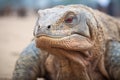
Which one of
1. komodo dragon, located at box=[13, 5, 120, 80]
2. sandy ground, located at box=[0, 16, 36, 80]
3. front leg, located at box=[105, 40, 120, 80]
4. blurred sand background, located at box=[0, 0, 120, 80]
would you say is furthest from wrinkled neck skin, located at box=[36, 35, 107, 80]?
sandy ground, located at box=[0, 16, 36, 80]

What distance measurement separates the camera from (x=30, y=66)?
23.2 feet

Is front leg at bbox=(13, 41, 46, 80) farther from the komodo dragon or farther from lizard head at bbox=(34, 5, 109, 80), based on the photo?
lizard head at bbox=(34, 5, 109, 80)

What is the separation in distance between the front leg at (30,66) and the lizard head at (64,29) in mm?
1056

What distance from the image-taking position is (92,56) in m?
6.50

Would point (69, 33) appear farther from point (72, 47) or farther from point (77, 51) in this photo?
point (77, 51)

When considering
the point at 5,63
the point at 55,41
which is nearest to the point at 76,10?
the point at 55,41

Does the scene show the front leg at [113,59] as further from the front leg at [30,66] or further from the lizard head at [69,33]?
the front leg at [30,66]

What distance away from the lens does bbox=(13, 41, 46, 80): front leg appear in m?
7.05

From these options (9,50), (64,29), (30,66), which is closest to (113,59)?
(64,29)

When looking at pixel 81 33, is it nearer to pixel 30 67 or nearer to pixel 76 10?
pixel 76 10

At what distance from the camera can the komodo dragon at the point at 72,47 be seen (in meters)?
5.87

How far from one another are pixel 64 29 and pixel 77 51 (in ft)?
1.24

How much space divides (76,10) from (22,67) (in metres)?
1.35

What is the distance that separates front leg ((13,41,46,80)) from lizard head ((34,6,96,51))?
3.46 ft
